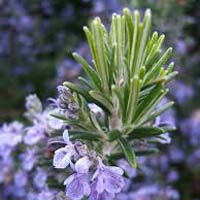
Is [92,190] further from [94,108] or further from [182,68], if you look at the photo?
[182,68]

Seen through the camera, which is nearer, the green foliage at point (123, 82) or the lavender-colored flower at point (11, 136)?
the green foliage at point (123, 82)

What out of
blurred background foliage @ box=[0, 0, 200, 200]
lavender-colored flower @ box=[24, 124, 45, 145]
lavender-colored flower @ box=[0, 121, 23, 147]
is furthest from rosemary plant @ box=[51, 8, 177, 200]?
blurred background foliage @ box=[0, 0, 200, 200]

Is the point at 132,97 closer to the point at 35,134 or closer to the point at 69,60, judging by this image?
the point at 35,134

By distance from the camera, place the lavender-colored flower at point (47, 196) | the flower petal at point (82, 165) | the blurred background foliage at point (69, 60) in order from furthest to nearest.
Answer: the blurred background foliage at point (69, 60), the lavender-colored flower at point (47, 196), the flower petal at point (82, 165)

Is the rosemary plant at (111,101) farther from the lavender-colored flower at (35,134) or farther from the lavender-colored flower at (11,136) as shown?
the lavender-colored flower at (11,136)

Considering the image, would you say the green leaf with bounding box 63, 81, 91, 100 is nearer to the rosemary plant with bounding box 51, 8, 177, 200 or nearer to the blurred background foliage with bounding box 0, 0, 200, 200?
the rosemary plant with bounding box 51, 8, 177, 200

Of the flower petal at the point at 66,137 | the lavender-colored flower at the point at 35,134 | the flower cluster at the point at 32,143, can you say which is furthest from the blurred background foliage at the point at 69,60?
the flower petal at the point at 66,137

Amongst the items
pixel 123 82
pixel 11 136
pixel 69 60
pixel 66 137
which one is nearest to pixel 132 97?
pixel 123 82

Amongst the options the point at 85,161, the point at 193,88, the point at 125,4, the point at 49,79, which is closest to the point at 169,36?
the point at 125,4
